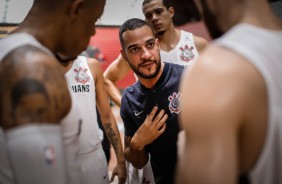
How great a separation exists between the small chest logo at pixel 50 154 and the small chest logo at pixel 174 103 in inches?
47.0

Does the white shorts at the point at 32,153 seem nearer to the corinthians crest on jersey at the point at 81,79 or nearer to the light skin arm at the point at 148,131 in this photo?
the light skin arm at the point at 148,131

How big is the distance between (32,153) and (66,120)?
197 millimetres

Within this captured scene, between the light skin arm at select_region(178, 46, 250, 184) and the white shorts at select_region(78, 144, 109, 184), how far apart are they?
4.03ft

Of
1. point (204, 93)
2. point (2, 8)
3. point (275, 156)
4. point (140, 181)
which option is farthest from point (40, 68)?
point (2, 8)

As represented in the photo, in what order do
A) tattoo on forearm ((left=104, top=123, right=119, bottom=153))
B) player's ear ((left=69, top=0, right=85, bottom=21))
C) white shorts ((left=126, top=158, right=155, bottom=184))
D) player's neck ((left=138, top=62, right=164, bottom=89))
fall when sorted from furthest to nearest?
tattoo on forearm ((left=104, top=123, right=119, bottom=153)) → white shorts ((left=126, top=158, right=155, bottom=184)) → player's neck ((left=138, top=62, right=164, bottom=89)) → player's ear ((left=69, top=0, right=85, bottom=21))

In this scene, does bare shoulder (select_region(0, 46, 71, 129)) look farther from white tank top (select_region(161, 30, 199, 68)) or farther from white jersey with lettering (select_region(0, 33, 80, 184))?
white tank top (select_region(161, 30, 199, 68))

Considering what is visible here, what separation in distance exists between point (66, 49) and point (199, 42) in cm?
208

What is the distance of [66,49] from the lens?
1194 millimetres

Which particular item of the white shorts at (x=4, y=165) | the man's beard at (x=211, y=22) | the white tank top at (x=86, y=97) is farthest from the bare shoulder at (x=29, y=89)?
the white tank top at (x=86, y=97)

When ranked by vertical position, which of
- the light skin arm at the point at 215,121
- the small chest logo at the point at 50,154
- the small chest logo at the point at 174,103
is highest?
the light skin arm at the point at 215,121

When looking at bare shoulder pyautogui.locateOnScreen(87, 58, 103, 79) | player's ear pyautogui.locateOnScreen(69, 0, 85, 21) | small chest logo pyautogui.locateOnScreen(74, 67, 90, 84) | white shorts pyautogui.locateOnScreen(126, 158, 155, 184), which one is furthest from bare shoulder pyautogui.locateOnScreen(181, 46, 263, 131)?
bare shoulder pyautogui.locateOnScreen(87, 58, 103, 79)

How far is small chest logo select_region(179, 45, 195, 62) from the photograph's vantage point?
296 centimetres

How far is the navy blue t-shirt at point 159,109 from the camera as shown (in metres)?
2.00

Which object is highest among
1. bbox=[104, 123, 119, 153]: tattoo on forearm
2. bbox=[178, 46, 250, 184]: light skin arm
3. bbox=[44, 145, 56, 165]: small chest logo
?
bbox=[178, 46, 250, 184]: light skin arm
